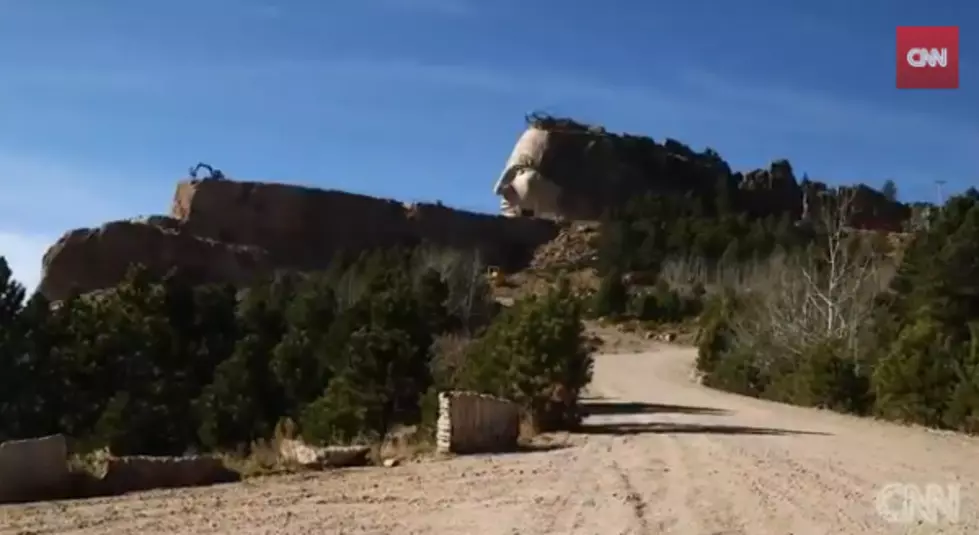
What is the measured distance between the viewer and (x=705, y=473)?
14492 millimetres

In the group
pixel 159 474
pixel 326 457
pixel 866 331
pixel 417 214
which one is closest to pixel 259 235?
pixel 417 214

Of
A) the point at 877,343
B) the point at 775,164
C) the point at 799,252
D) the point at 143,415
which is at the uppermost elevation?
the point at 775,164

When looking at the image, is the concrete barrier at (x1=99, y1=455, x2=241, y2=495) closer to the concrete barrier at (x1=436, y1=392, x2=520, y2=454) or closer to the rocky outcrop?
the concrete barrier at (x1=436, y1=392, x2=520, y2=454)

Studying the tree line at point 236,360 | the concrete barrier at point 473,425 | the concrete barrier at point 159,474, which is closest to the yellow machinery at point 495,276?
the tree line at point 236,360

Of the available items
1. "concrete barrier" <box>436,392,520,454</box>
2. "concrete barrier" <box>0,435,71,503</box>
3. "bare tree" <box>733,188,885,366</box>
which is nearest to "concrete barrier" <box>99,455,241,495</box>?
"concrete barrier" <box>0,435,71,503</box>

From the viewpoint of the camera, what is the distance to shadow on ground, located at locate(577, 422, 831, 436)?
21469 mm

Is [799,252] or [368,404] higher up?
[799,252]

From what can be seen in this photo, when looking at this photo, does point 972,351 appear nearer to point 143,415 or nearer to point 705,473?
point 705,473

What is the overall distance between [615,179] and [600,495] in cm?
8730

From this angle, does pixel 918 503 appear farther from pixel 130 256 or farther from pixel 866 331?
pixel 130 256

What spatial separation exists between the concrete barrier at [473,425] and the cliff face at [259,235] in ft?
178

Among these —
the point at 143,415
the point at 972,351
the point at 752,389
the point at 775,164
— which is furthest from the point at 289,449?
the point at 775,164

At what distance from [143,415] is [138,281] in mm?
8916

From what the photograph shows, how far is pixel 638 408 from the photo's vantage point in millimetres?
29406
